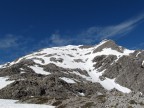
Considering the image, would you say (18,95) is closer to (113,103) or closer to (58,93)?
(58,93)

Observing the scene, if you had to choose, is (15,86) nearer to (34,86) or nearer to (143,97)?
(34,86)

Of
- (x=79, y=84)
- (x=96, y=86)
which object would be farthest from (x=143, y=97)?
(x=96, y=86)

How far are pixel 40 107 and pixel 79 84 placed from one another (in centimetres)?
12483

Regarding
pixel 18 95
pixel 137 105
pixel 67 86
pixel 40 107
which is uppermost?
pixel 67 86

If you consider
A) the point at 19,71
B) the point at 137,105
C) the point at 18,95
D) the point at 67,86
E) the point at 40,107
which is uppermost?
the point at 19,71

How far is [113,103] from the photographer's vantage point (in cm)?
5569

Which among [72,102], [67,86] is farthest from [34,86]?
[72,102]

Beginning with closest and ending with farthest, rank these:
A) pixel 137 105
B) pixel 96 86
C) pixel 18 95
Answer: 1. pixel 137 105
2. pixel 18 95
3. pixel 96 86

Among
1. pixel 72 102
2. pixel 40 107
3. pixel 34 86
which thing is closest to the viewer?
pixel 40 107

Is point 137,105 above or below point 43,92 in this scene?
below

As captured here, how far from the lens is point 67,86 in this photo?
563ft

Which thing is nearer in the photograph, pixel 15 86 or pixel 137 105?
pixel 137 105

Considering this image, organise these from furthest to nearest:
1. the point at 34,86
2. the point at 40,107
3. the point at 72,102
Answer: the point at 34,86 → the point at 72,102 → the point at 40,107

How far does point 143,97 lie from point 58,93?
101 m
